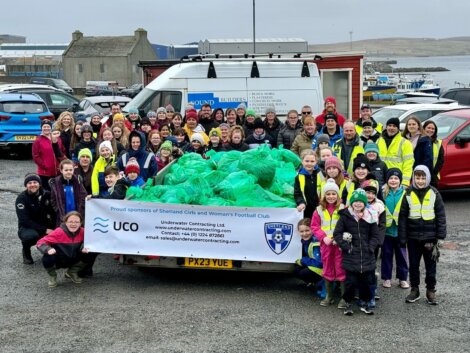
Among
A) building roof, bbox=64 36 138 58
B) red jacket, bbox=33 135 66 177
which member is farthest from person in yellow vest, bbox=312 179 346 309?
building roof, bbox=64 36 138 58

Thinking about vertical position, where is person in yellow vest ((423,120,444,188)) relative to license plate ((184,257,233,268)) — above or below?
above

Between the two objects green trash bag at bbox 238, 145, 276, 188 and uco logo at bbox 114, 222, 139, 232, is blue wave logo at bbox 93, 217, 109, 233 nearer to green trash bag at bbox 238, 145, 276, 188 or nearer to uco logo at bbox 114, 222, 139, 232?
uco logo at bbox 114, 222, 139, 232

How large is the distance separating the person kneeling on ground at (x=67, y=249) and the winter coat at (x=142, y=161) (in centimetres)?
136

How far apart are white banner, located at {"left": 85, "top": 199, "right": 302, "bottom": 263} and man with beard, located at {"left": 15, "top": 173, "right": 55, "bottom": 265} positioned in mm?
1299

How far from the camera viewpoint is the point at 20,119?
717 inches

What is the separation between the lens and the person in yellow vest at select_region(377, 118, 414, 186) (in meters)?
9.48

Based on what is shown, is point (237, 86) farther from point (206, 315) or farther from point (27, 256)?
point (206, 315)

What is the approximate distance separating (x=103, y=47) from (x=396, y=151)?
75.2 m

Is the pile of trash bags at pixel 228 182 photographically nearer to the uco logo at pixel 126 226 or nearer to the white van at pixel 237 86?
the uco logo at pixel 126 226

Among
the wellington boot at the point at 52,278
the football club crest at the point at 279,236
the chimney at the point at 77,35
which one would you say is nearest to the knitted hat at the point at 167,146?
the wellington boot at the point at 52,278

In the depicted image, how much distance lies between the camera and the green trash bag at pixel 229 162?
29.4 feet

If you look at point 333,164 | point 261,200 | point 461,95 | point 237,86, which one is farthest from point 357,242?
point 461,95

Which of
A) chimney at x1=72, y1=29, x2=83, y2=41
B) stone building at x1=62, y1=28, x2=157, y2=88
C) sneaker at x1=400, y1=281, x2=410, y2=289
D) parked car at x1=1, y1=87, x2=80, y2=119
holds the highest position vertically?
chimney at x1=72, y1=29, x2=83, y2=41

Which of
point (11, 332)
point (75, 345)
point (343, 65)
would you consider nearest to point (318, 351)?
point (75, 345)
